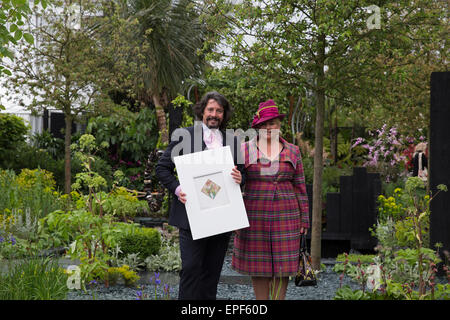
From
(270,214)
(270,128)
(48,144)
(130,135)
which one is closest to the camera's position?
(270,214)

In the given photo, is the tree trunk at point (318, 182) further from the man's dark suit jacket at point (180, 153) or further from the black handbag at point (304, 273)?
the man's dark suit jacket at point (180, 153)

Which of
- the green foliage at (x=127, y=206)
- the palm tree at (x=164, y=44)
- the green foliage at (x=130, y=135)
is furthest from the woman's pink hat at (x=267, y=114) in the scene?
the green foliage at (x=130, y=135)

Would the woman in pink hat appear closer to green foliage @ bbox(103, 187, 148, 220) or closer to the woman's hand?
the woman's hand

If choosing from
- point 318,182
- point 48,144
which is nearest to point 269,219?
point 318,182

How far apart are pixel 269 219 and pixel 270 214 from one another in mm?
38

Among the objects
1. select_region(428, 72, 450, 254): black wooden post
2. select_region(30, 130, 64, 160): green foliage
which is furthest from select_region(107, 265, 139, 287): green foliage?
select_region(30, 130, 64, 160): green foliage

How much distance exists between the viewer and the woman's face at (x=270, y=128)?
3594 mm

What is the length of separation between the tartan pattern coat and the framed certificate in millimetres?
300

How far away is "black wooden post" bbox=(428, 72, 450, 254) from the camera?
5262 millimetres

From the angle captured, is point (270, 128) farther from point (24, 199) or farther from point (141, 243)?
point (24, 199)

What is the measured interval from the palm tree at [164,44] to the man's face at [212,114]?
10.1m

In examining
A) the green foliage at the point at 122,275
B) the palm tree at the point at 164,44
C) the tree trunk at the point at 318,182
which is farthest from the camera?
A: the palm tree at the point at 164,44

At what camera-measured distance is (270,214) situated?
11.5 ft
